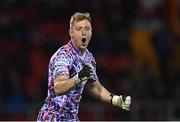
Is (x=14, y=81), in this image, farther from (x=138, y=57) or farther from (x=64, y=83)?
(x=64, y=83)

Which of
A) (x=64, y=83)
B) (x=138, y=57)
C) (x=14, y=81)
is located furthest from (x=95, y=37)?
(x=64, y=83)

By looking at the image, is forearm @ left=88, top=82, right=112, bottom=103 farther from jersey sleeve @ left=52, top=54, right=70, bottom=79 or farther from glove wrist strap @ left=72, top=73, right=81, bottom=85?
glove wrist strap @ left=72, top=73, right=81, bottom=85

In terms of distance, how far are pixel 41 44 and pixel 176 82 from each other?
2.56 metres

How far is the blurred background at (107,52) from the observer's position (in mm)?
13023


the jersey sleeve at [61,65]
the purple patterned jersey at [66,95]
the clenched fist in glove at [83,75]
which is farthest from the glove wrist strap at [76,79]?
the purple patterned jersey at [66,95]

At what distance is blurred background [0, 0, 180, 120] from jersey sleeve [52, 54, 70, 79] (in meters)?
4.95

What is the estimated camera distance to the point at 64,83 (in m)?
7.33

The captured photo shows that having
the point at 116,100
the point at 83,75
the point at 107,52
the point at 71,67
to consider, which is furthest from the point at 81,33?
the point at 107,52

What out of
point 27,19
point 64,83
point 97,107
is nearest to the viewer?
point 64,83

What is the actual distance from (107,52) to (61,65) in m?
6.48

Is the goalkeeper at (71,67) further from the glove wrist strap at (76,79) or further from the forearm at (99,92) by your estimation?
the forearm at (99,92)

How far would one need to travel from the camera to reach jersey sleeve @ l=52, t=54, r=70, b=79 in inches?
293

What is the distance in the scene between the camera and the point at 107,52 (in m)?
14.0

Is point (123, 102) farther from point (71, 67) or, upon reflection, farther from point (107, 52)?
point (107, 52)
